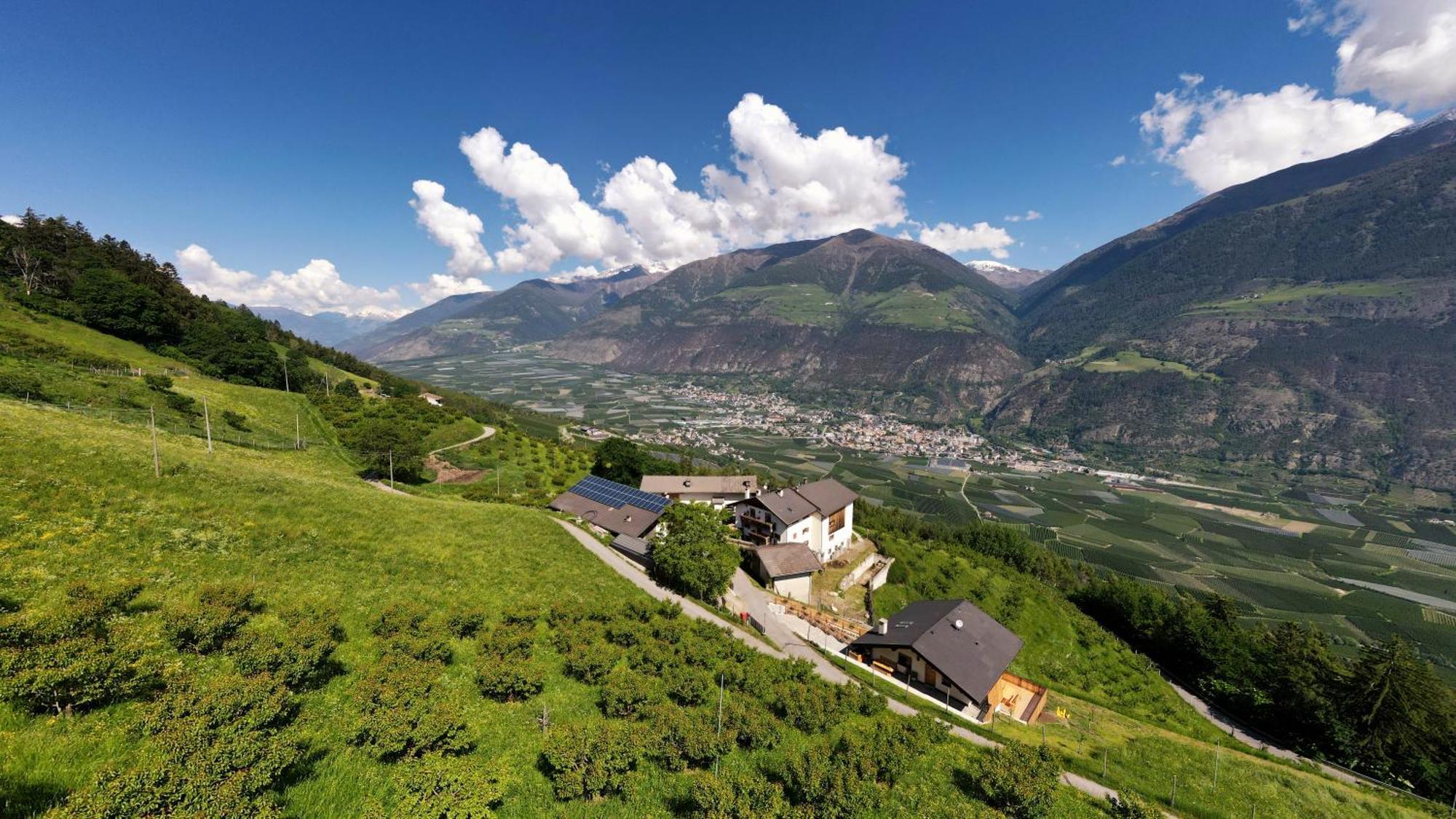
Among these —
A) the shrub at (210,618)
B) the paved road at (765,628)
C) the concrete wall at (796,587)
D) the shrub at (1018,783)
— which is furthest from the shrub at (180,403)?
the shrub at (1018,783)

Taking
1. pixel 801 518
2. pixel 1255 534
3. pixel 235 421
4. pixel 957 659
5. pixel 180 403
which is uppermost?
pixel 180 403

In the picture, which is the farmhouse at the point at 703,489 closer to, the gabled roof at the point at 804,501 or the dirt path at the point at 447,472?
the gabled roof at the point at 804,501

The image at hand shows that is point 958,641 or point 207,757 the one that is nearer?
point 207,757

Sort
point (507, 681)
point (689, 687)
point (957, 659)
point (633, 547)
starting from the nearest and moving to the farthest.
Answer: point (507, 681)
point (689, 687)
point (957, 659)
point (633, 547)

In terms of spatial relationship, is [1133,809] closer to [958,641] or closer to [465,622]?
[958,641]

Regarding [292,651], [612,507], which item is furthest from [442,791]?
[612,507]

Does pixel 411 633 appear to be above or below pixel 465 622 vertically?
above
